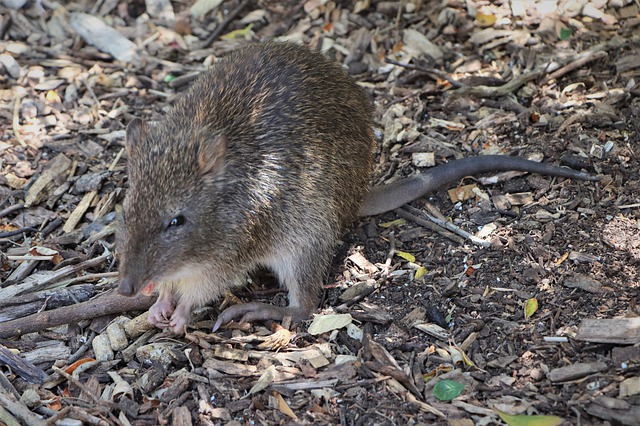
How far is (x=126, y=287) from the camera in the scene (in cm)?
482

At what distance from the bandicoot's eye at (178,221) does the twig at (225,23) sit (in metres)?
3.85

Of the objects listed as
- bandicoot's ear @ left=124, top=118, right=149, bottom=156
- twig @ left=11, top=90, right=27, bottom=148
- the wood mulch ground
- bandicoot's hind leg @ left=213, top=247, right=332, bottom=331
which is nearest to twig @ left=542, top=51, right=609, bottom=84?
the wood mulch ground

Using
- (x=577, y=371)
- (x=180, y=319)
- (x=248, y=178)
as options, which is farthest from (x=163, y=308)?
(x=577, y=371)

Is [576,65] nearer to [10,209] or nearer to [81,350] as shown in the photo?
[81,350]

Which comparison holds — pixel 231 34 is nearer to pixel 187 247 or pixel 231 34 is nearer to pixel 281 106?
pixel 281 106

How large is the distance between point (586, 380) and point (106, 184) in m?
4.31

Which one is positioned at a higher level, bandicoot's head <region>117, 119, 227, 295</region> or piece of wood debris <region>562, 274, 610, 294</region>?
bandicoot's head <region>117, 119, 227, 295</region>

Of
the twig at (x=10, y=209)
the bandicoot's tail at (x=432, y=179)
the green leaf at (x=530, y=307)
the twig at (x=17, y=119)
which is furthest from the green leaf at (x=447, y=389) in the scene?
the twig at (x=17, y=119)

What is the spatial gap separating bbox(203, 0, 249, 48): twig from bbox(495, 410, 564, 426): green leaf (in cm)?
562

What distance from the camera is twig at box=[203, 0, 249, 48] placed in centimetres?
845

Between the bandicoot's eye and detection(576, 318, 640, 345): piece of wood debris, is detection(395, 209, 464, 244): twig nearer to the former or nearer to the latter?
detection(576, 318, 640, 345): piece of wood debris

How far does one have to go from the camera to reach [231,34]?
28.0 ft

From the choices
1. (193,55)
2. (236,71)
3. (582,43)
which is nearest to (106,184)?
(236,71)

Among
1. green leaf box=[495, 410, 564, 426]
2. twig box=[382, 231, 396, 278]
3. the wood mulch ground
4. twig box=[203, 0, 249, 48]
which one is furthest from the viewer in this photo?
twig box=[203, 0, 249, 48]
